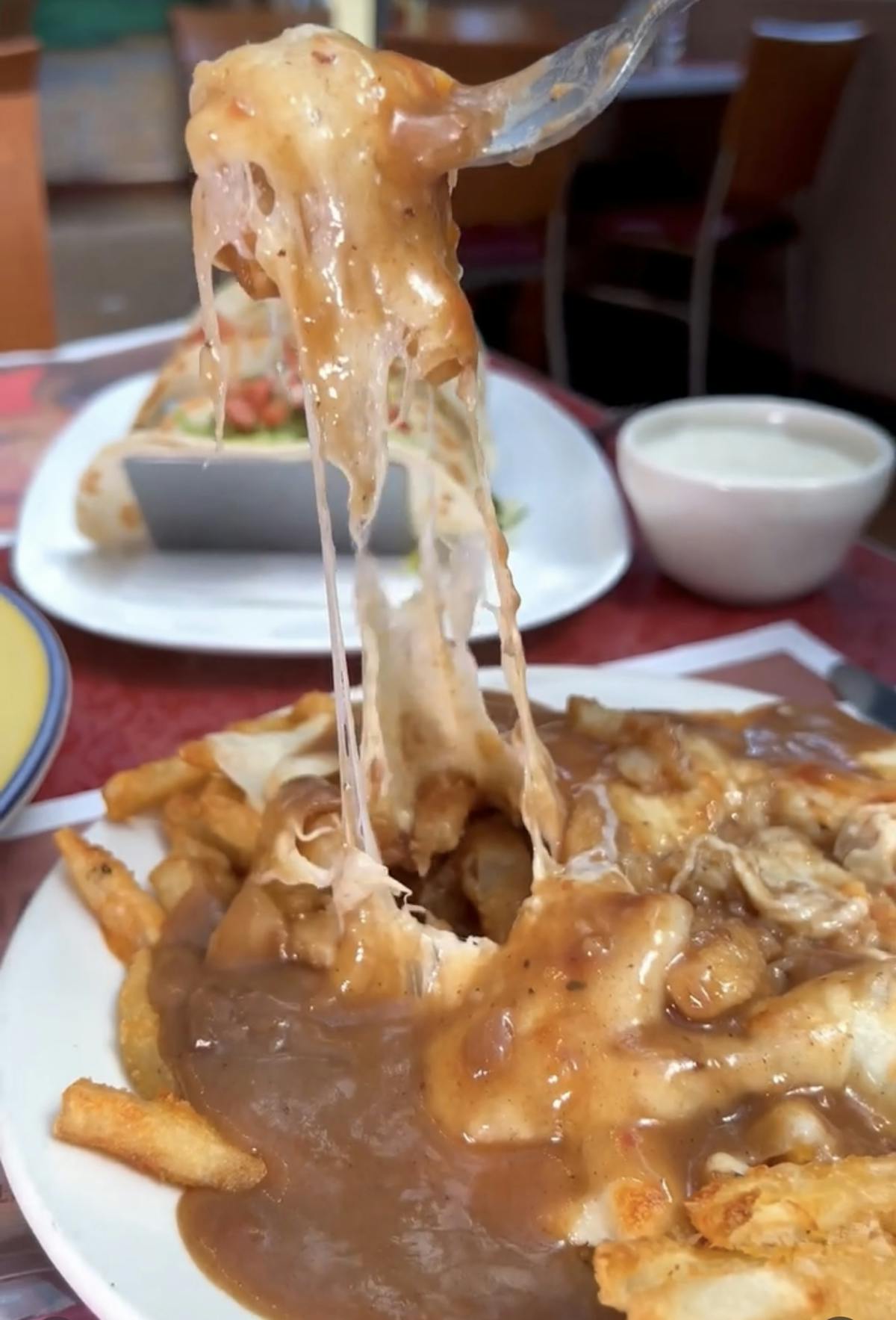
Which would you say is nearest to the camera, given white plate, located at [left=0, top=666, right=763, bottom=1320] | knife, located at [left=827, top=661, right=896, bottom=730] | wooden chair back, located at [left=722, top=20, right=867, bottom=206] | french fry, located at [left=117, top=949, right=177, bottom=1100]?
white plate, located at [left=0, top=666, right=763, bottom=1320]

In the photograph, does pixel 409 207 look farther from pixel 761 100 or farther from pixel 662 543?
pixel 761 100

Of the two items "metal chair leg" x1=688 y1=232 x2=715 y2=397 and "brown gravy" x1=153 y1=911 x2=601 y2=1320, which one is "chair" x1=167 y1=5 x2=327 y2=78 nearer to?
"metal chair leg" x1=688 y1=232 x2=715 y2=397

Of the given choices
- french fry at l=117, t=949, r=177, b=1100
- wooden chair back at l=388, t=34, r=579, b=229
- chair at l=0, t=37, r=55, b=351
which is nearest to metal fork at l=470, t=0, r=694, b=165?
french fry at l=117, t=949, r=177, b=1100

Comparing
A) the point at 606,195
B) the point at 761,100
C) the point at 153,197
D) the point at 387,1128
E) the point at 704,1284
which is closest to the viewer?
the point at 704,1284

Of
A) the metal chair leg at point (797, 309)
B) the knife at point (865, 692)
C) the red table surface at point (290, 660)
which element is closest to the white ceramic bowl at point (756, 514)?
the red table surface at point (290, 660)

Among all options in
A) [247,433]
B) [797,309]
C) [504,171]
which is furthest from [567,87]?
[797,309]

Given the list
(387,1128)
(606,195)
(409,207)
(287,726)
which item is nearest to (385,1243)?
(387,1128)
